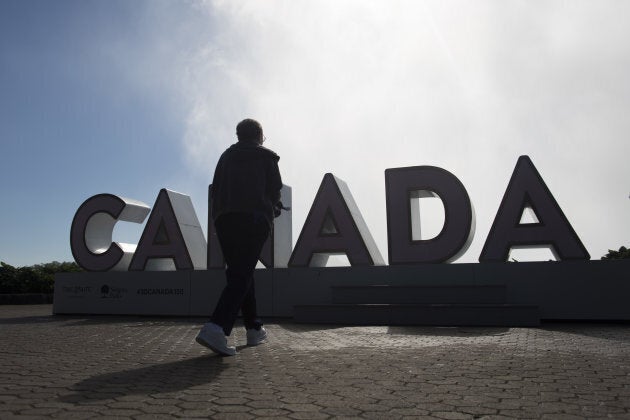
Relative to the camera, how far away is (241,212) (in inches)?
181

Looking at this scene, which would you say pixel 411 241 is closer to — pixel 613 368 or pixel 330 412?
pixel 613 368

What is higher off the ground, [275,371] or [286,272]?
[286,272]

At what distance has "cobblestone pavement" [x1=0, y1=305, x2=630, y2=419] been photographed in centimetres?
250

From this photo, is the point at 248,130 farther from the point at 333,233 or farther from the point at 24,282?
the point at 24,282

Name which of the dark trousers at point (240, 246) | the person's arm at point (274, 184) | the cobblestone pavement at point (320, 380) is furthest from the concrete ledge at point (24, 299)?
the person's arm at point (274, 184)

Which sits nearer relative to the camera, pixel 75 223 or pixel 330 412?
pixel 330 412

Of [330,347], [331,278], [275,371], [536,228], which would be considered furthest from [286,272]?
[275,371]

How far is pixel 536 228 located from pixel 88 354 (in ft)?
29.2

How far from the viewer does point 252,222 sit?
463cm

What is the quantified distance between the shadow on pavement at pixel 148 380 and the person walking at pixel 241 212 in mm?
501

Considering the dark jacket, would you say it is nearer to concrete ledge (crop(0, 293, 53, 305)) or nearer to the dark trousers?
the dark trousers

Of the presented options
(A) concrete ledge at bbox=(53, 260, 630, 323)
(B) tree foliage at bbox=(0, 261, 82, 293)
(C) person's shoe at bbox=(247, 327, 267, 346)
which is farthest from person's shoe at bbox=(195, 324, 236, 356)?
(B) tree foliage at bbox=(0, 261, 82, 293)

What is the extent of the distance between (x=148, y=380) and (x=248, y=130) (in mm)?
2837

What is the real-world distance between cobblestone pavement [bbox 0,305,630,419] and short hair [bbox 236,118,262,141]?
2310 mm
